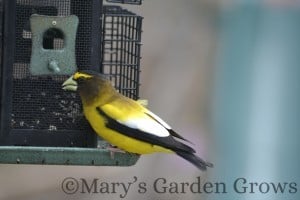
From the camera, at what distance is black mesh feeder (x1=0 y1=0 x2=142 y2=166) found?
14.5 ft

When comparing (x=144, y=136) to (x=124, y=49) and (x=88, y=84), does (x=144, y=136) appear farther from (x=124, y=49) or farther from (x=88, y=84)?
(x=124, y=49)

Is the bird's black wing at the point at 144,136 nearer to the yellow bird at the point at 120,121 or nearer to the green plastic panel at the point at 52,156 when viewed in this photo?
the yellow bird at the point at 120,121

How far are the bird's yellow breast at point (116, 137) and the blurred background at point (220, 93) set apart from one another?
4.76 ft

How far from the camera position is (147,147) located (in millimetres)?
4453

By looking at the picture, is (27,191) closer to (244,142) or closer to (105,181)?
(105,181)

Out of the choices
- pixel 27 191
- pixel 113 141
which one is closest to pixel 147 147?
pixel 113 141

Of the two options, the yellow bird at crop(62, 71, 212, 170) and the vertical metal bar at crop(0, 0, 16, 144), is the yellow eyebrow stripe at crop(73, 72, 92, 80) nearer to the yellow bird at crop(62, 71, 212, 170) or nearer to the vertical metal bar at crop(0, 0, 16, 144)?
the yellow bird at crop(62, 71, 212, 170)

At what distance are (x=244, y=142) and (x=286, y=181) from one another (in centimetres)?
28

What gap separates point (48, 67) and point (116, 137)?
0.34m

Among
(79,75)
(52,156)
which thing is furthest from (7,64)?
(52,156)

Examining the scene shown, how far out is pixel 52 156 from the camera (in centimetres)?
424

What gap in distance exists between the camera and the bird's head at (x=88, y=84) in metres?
4.41

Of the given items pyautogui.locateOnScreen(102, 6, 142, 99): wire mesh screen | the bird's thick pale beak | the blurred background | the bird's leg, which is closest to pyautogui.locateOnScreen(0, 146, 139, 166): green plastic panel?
the bird's leg

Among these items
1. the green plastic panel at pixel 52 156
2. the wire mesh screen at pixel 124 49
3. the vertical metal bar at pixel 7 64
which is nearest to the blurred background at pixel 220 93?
the wire mesh screen at pixel 124 49
